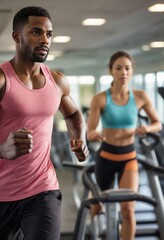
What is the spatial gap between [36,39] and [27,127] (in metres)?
0.36

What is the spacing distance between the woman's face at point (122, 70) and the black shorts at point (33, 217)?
1450 millimetres

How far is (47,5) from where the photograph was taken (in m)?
2.78

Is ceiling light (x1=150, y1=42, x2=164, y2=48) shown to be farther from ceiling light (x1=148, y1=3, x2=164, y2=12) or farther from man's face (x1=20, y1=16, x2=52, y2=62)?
man's face (x1=20, y1=16, x2=52, y2=62)

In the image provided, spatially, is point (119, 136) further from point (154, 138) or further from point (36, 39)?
point (36, 39)

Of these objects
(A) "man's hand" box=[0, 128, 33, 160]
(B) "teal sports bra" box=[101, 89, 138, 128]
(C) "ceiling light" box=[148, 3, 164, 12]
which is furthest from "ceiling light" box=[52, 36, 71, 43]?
(A) "man's hand" box=[0, 128, 33, 160]

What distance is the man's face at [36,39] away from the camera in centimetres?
180

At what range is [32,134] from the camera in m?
1.78

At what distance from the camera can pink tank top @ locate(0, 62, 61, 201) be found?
173cm

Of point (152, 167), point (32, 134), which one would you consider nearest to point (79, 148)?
point (32, 134)

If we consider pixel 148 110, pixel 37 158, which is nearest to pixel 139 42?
pixel 148 110

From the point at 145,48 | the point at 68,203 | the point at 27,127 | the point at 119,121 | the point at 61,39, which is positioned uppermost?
the point at 61,39

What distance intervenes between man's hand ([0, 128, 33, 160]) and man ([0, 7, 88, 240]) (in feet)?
0.48

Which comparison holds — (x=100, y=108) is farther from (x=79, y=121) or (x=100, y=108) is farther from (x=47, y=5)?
(x=79, y=121)

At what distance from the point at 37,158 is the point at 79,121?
325mm
